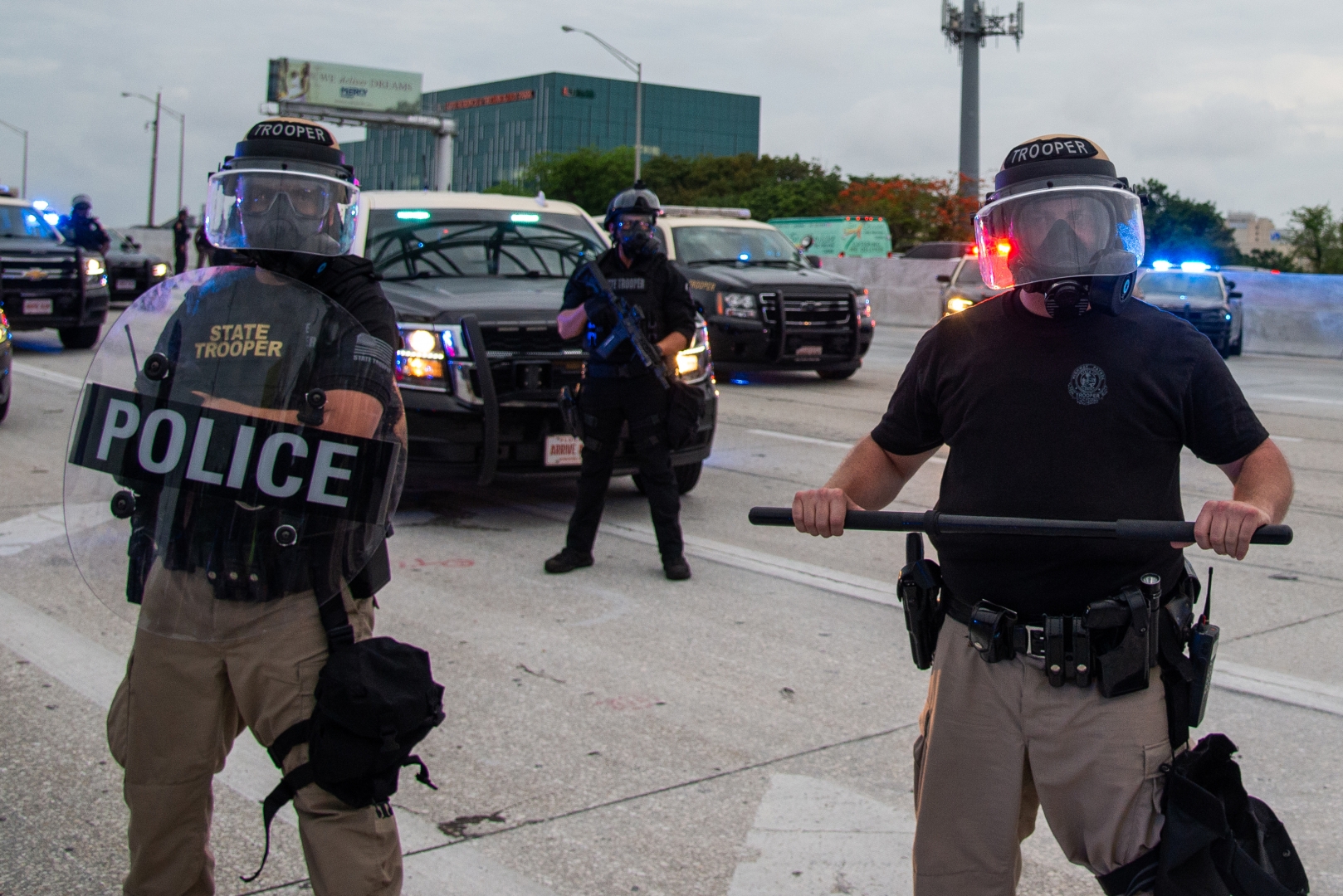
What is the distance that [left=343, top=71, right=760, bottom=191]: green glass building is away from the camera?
13000cm

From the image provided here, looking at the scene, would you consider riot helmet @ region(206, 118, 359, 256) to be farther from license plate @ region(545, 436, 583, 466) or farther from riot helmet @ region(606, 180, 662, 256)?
license plate @ region(545, 436, 583, 466)

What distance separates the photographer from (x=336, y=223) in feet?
9.57

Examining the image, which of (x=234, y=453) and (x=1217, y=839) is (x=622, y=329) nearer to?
(x=234, y=453)

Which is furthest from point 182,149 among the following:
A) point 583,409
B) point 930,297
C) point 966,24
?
point 583,409

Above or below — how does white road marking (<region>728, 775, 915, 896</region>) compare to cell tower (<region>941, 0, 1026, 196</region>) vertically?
below

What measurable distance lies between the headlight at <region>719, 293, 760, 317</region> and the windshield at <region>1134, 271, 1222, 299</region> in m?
8.79

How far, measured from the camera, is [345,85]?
4021 inches

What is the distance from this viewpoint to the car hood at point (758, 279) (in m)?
15.7

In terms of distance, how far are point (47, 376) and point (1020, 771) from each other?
1462cm

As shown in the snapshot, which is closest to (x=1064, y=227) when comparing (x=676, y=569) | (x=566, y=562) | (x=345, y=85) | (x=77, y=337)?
(x=676, y=569)

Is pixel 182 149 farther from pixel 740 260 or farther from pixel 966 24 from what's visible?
pixel 740 260

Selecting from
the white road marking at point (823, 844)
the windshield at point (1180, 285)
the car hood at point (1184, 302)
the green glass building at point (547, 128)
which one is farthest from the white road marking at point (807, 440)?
the green glass building at point (547, 128)

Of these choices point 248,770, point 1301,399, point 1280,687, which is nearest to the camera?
point 248,770

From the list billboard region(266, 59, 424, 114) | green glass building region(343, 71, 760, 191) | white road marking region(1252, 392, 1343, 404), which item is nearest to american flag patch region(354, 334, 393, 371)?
white road marking region(1252, 392, 1343, 404)
